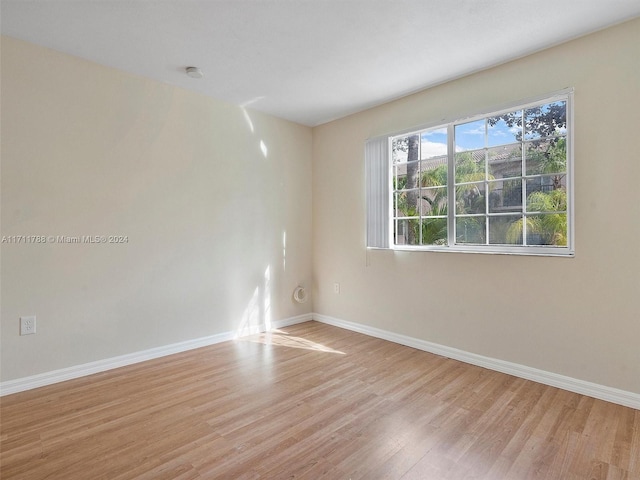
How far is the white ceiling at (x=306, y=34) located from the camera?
217 centimetres

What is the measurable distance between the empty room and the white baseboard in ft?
0.05

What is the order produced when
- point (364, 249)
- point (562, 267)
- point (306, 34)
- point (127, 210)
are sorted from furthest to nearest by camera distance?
point (364, 249) < point (127, 210) < point (562, 267) < point (306, 34)

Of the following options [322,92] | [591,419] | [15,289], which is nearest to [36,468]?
[15,289]

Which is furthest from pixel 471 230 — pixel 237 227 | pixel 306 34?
pixel 237 227

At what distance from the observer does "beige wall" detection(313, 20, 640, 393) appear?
7.62ft

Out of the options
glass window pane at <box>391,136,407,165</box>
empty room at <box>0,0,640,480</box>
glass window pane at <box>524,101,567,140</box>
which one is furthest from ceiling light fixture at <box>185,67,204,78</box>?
glass window pane at <box>524,101,567,140</box>

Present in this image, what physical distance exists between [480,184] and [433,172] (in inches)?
20.2

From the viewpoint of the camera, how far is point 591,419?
2.15 m

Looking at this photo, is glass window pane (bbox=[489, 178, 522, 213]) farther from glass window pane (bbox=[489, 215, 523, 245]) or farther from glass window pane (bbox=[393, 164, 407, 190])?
glass window pane (bbox=[393, 164, 407, 190])

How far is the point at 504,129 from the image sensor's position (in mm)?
2947

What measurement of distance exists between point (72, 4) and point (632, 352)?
4308 millimetres

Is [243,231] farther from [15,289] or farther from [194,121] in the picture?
[15,289]

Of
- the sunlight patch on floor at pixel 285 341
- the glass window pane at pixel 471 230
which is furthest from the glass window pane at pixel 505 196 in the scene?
the sunlight patch on floor at pixel 285 341

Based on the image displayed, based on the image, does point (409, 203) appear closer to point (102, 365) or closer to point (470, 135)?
point (470, 135)
